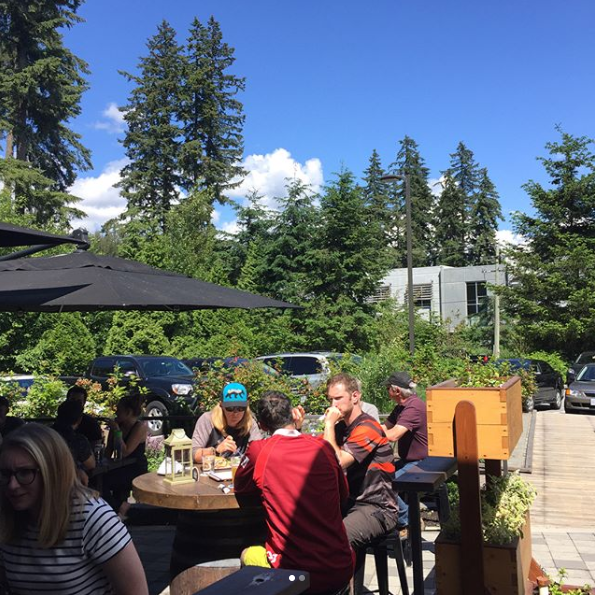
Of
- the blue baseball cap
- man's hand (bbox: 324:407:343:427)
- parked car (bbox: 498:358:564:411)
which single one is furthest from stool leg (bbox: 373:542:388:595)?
parked car (bbox: 498:358:564:411)

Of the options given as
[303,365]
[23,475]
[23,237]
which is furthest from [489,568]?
[303,365]

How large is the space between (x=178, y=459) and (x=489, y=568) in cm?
217

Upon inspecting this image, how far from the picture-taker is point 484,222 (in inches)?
2795

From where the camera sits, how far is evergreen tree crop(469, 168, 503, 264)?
69188mm

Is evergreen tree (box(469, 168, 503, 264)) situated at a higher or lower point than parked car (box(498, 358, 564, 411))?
higher

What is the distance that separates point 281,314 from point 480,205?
158ft

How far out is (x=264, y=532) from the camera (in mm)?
4547

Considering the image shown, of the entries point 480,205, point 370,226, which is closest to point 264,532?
point 370,226

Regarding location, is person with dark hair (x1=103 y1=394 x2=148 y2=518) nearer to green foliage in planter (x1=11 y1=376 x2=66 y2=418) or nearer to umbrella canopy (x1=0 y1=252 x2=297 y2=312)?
umbrella canopy (x1=0 y1=252 x2=297 y2=312)

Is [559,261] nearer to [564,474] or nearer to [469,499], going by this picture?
[564,474]

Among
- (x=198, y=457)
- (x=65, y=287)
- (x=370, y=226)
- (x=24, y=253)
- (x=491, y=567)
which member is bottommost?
(x=491, y=567)

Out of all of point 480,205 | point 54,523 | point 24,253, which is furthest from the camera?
point 480,205

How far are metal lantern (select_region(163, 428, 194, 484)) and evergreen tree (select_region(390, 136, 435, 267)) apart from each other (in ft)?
207

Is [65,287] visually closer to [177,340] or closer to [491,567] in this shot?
[491,567]
